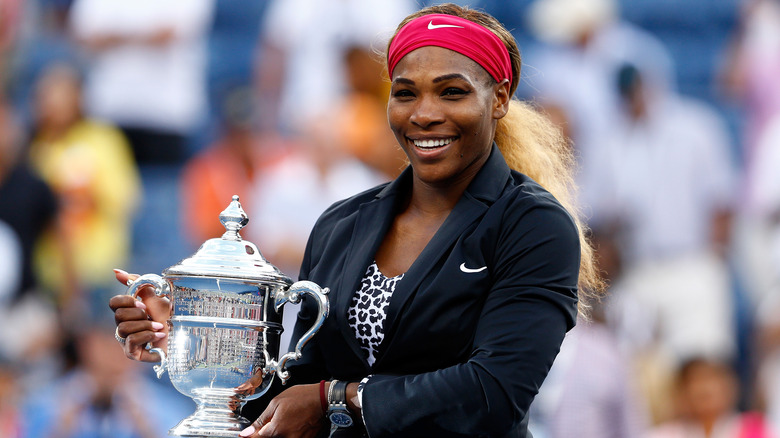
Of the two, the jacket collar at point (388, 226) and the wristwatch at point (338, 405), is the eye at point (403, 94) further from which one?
the wristwatch at point (338, 405)

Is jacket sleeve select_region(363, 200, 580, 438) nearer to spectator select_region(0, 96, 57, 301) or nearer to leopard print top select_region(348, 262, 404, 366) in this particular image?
leopard print top select_region(348, 262, 404, 366)

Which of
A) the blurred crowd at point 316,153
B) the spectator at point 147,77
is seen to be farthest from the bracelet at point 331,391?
the spectator at point 147,77

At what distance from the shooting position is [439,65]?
1.73 meters

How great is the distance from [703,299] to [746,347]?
354 millimetres

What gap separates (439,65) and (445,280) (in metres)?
0.35

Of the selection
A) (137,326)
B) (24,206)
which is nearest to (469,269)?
(137,326)

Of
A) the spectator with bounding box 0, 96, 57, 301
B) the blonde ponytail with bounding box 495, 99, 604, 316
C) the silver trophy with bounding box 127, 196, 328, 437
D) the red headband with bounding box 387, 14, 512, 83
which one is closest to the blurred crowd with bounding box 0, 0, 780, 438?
→ the spectator with bounding box 0, 96, 57, 301

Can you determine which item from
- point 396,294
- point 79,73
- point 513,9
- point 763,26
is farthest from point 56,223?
point 396,294

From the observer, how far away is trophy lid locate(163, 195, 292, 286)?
178 cm

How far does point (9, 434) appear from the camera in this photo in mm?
5469

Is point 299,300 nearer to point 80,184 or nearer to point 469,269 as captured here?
point 469,269

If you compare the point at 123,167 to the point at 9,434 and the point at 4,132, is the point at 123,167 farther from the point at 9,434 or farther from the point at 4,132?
the point at 9,434

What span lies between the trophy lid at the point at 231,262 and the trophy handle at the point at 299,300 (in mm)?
47

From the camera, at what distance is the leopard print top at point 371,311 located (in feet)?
5.76
